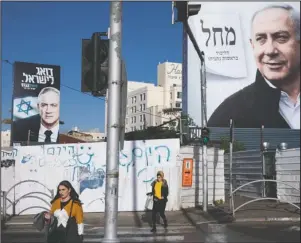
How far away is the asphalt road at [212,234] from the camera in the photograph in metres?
9.03

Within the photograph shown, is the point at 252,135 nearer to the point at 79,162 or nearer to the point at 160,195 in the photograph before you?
the point at 79,162

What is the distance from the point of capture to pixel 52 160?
14102 mm

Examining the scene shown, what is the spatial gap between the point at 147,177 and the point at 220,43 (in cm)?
4536

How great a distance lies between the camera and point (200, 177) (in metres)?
15.7

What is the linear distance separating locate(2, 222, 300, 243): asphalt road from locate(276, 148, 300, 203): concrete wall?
392 centimetres

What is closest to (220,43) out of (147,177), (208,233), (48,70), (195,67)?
(195,67)

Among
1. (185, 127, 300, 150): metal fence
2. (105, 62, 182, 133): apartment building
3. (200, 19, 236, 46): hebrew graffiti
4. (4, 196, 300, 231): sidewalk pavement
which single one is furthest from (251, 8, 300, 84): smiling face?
(4, 196, 300, 231): sidewalk pavement

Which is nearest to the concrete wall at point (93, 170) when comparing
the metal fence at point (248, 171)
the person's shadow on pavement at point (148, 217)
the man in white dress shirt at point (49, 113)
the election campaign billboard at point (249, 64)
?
the person's shadow on pavement at point (148, 217)

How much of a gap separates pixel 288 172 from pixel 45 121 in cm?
2141

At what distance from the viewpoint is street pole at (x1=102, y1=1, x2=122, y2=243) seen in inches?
207

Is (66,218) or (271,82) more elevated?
(271,82)

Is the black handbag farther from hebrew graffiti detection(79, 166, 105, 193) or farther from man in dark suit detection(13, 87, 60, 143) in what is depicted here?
man in dark suit detection(13, 87, 60, 143)

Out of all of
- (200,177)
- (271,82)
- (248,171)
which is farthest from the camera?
(271,82)

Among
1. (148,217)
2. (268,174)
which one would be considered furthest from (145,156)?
(268,174)
